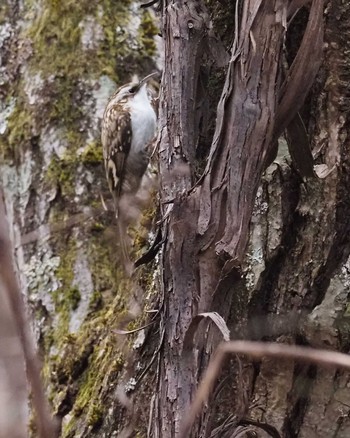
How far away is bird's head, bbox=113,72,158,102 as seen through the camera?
5.81 ft

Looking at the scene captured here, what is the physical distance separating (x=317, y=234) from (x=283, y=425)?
24cm

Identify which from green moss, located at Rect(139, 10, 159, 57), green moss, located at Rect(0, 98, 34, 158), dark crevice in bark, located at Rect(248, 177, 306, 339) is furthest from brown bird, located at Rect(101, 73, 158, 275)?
dark crevice in bark, located at Rect(248, 177, 306, 339)

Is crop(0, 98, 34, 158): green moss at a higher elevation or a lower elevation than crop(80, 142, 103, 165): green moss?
higher

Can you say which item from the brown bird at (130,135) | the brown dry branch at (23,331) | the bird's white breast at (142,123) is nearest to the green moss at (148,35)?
the brown bird at (130,135)

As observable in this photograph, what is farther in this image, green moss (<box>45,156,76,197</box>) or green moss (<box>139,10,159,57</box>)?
green moss (<box>139,10,159,57</box>)

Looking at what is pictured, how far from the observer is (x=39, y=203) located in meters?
1.62

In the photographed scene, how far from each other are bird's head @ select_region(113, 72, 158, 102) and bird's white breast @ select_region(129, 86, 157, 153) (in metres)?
0.21

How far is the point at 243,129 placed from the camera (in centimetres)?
82

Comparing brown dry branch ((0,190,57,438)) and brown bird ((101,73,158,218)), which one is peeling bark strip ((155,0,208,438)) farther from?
brown bird ((101,73,158,218))

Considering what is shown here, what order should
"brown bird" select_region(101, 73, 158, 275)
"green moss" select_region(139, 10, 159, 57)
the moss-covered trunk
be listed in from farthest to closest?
"brown bird" select_region(101, 73, 158, 275), "green moss" select_region(139, 10, 159, 57), the moss-covered trunk

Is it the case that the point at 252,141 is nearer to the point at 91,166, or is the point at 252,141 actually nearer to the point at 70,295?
the point at 70,295

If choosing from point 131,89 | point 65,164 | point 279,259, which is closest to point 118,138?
point 131,89

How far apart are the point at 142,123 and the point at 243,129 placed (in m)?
1.63

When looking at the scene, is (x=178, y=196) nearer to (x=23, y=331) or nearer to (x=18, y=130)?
(x=23, y=331)
